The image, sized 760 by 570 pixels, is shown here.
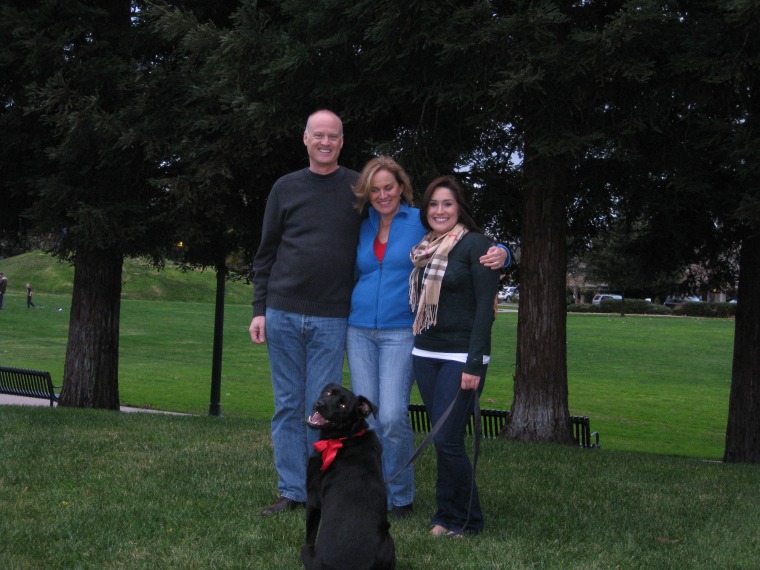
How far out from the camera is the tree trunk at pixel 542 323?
1020cm

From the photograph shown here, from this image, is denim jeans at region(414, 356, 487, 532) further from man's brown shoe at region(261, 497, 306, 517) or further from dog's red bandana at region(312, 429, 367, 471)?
man's brown shoe at region(261, 497, 306, 517)

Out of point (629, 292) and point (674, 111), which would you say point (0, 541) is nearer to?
point (674, 111)

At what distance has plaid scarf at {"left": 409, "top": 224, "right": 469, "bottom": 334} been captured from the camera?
16.3 ft

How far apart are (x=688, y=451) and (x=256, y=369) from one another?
48.0ft

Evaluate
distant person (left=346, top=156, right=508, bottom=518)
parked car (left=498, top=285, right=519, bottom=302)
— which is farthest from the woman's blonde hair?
parked car (left=498, top=285, right=519, bottom=302)

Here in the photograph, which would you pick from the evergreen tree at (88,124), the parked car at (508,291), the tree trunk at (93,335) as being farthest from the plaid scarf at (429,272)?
the tree trunk at (93,335)

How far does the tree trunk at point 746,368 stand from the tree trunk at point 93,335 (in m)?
8.49

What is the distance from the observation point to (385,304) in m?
5.26

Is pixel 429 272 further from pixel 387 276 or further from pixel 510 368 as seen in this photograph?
pixel 510 368

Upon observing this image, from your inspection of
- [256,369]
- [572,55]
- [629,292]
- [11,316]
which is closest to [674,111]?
[572,55]

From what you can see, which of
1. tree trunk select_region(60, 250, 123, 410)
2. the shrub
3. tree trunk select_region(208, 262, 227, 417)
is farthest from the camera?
the shrub

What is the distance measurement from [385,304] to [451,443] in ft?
2.88

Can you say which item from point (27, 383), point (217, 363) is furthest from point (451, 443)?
point (27, 383)

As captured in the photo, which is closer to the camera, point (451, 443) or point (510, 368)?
point (451, 443)
